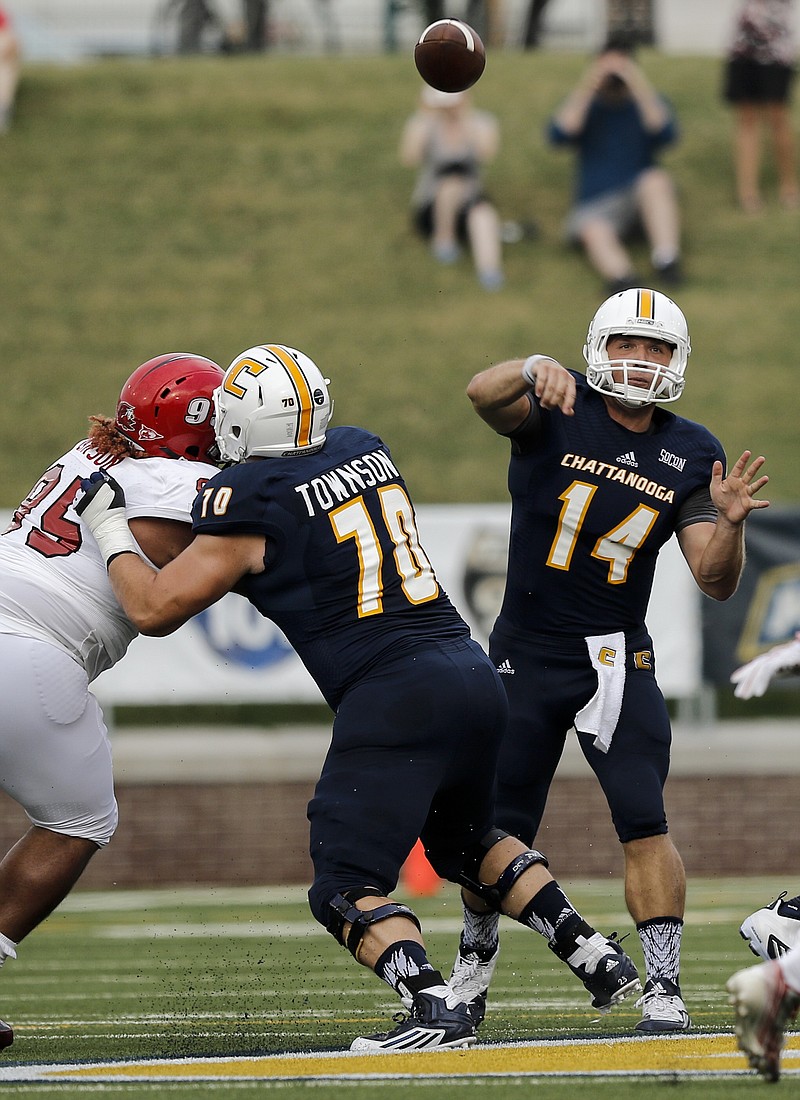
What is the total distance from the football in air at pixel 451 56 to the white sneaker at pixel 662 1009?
2995 mm

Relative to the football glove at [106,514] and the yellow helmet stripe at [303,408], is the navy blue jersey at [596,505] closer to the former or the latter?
the yellow helmet stripe at [303,408]

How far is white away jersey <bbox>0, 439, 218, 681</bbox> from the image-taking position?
447cm

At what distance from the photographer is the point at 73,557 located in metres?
4.55

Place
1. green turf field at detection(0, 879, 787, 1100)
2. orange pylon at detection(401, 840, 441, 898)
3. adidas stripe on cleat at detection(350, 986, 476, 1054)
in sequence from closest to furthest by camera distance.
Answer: green turf field at detection(0, 879, 787, 1100)
adidas stripe on cleat at detection(350, 986, 476, 1054)
orange pylon at detection(401, 840, 441, 898)

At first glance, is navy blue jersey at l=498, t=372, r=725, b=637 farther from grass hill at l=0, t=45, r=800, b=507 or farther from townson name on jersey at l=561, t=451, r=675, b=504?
grass hill at l=0, t=45, r=800, b=507

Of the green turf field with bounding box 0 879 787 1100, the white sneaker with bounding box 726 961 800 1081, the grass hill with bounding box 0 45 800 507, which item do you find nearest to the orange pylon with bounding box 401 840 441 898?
the green turf field with bounding box 0 879 787 1100

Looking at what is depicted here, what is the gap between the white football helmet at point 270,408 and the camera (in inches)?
173

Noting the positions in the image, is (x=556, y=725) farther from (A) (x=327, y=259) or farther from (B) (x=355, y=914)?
(A) (x=327, y=259)

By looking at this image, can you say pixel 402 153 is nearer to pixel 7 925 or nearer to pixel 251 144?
pixel 251 144

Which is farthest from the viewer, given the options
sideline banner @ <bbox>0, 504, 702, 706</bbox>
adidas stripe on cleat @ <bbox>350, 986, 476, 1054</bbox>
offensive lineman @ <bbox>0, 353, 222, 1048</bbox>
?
sideline banner @ <bbox>0, 504, 702, 706</bbox>

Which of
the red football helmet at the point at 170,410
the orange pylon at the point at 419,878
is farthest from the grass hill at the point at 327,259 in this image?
the red football helmet at the point at 170,410

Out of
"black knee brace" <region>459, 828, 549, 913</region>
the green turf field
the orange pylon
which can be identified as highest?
"black knee brace" <region>459, 828, 549, 913</region>

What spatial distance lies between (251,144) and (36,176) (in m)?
2.06

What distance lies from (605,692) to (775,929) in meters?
0.79
